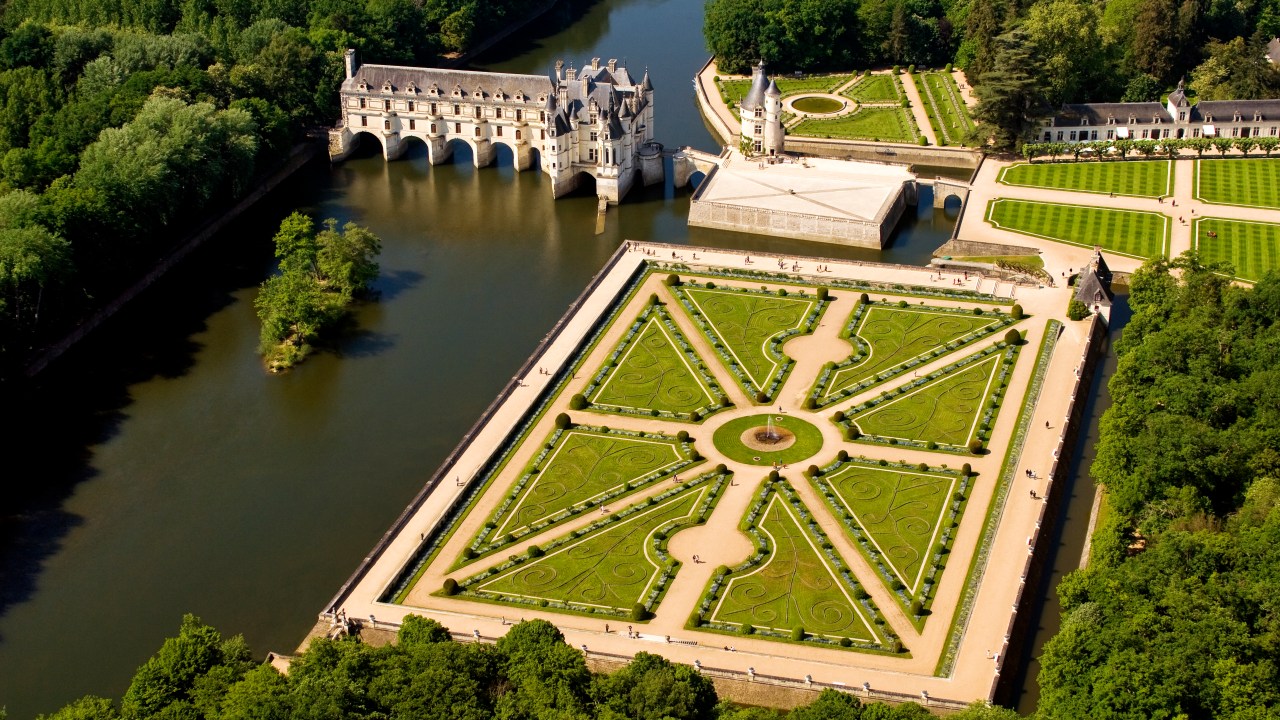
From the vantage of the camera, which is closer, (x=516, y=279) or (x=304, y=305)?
(x=304, y=305)

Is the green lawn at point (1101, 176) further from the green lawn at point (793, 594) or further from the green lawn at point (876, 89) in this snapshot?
the green lawn at point (793, 594)

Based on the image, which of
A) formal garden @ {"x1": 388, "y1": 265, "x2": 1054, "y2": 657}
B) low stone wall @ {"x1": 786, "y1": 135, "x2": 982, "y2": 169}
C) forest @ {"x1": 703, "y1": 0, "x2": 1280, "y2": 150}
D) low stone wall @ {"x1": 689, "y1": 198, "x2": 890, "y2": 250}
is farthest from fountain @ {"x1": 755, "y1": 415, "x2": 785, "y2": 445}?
forest @ {"x1": 703, "y1": 0, "x2": 1280, "y2": 150}

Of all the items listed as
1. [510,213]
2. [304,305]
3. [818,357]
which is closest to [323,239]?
[304,305]

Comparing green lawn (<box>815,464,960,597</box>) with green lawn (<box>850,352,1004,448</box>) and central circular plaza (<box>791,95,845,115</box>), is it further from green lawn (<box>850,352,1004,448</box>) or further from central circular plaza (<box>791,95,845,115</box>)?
central circular plaza (<box>791,95,845,115</box>)

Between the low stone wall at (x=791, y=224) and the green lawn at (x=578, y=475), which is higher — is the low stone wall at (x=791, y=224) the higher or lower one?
the higher one

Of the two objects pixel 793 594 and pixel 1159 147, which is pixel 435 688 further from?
pixel 1159 147

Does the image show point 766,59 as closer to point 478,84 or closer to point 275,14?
point 478,84

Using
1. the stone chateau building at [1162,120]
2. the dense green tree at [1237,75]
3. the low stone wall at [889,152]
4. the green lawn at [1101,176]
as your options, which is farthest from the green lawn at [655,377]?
the dense green tree at [1237,75]
